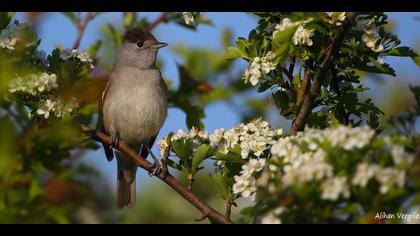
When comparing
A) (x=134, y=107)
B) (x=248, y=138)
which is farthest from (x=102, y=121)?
(x=248, y=138)

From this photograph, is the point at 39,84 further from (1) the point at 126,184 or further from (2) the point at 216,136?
(1) the point at 126,184

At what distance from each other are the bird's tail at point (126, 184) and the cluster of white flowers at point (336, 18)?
11.0ft

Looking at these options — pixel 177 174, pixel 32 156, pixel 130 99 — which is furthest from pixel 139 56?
pixel 32 156

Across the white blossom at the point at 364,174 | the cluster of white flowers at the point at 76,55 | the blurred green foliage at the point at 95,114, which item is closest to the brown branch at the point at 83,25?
the blurred green foliage at the point at 95,114

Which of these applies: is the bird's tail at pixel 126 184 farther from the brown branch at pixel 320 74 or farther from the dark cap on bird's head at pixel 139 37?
the brown branch at pixel 320 74

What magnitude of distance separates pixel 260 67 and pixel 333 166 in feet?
5.53

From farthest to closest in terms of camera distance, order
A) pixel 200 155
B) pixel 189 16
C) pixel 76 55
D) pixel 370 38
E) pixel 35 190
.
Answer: pixel 189 16
pixel 76 55
pixel 200 155
pixel 370 38
pixel 35 190

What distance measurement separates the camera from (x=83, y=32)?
A: 6035 mm

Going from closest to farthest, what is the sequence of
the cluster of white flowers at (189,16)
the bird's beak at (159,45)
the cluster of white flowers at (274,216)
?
1. the cluster of white flowers at (274,216)
2. the cluster of white flowers at (189,16)
3. the bird's beak at (159,45)

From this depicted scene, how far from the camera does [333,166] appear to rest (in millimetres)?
2879

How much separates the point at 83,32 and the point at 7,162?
330 centimetres

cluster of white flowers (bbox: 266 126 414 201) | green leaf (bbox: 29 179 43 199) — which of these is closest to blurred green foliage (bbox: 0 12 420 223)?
green leaf (bbox: 29 179 43 199)

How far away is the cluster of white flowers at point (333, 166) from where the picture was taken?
2.77m

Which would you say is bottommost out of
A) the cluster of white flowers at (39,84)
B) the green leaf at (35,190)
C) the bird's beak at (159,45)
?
the green leaf at (35,190)
